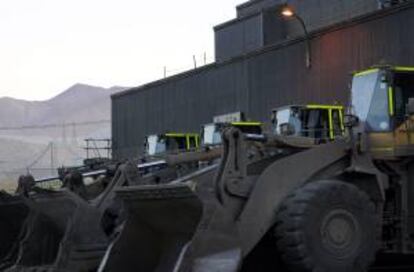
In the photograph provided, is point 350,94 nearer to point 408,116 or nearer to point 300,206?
point 408,116

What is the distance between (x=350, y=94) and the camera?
1127cm

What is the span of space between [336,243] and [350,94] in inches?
124

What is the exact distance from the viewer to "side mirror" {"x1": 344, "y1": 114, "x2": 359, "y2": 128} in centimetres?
1023

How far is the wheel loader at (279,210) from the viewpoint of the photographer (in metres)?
8.35

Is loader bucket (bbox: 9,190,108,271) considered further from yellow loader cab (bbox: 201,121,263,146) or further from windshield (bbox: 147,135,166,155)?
windshield (bbox: 147,135,166,155)

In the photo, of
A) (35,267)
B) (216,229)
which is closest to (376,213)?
(216,229)

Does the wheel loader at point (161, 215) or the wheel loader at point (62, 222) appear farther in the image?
the wheel loader at point (62, 222)

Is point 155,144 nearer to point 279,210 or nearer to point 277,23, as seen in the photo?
point 277,23

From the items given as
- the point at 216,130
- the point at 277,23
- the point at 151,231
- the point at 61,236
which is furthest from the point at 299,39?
the point at 151,231

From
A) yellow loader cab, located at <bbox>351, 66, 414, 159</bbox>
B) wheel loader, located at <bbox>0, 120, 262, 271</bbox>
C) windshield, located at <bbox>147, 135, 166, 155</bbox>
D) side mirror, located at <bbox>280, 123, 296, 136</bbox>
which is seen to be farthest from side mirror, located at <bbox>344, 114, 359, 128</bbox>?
windshield, located at <bbox>147, 135, 166, 155</bbox>

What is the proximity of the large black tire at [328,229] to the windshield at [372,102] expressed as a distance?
1.66 m

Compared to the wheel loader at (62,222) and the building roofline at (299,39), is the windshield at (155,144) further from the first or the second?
the wheel loader at (62,222)

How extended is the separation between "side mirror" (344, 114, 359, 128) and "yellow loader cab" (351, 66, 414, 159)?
0.08 m

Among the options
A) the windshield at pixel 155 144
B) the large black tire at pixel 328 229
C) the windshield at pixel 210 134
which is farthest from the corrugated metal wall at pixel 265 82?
the large black tire at pixel 328 229
